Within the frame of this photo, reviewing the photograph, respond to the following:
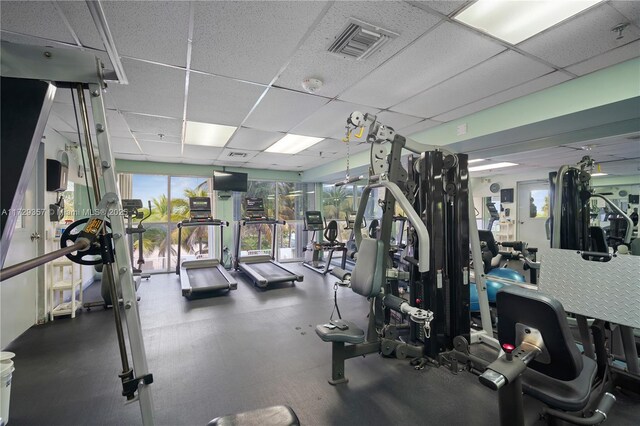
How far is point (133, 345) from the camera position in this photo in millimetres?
1357

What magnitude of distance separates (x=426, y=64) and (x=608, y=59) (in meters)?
1.49

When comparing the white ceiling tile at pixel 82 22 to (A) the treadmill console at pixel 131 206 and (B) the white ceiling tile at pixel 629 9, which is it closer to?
(B) the white ceiling tile at pixel 629 9

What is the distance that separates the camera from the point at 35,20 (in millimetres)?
1874

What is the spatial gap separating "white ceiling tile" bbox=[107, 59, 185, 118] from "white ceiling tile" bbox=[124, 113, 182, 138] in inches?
8.5

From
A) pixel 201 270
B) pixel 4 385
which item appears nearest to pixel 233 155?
pixel 201 270

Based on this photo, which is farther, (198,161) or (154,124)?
(198,161)

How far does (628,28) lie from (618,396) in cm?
274

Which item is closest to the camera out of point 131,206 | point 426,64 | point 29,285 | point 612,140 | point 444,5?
point 444,5

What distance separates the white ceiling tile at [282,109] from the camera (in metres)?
3.16

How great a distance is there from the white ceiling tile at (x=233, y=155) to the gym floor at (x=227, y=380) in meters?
3.18

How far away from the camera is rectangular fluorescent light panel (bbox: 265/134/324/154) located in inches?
193

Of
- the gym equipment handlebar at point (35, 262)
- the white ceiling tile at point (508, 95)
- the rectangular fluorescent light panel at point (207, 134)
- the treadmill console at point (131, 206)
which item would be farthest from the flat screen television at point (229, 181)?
the gym equipment handlebar at point (35, 262)

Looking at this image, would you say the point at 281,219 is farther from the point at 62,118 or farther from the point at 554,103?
the point at 554,103

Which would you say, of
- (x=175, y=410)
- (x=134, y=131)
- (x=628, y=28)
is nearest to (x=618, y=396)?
(x=628, y=28)
